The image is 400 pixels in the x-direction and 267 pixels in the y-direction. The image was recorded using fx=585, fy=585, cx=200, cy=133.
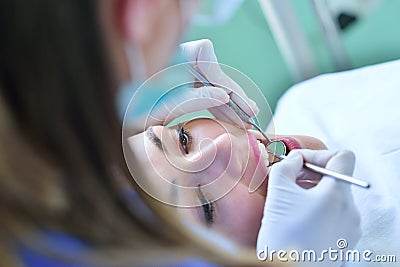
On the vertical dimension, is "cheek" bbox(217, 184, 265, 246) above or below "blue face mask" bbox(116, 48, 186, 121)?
below

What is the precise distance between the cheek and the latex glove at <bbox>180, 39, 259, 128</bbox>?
15cm

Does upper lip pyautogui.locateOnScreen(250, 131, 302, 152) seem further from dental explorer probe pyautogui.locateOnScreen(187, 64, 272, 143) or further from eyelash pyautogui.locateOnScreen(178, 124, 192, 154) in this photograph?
eyelash pyautogui.locateOnScreen(178, 124, 192, 154)

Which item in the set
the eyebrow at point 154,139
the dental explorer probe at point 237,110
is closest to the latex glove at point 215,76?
the dental explorer probe at point 237,110

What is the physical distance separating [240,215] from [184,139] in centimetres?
18

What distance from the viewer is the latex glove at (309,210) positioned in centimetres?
89

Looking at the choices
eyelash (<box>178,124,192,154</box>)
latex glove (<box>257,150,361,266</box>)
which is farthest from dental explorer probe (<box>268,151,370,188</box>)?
eyelash (<box>178,124,192,154</box>)

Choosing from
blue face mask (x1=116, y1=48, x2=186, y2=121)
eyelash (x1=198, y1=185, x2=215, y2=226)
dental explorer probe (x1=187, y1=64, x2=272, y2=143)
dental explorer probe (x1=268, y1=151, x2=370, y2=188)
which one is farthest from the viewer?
dental explorer probe (x1=187, y1=64, x2=272, y2=143)

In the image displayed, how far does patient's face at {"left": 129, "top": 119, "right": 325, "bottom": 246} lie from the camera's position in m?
0.98

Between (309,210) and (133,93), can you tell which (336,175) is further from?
(133,93)

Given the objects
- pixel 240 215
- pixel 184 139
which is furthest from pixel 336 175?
pixel 184 139

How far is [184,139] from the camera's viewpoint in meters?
1.07

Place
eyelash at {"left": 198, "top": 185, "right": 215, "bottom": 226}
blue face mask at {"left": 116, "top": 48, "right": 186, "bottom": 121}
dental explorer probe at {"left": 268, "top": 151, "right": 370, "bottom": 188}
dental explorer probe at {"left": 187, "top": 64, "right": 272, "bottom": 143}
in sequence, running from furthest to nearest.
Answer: dental explorer probe at {"left": 187, "top": 64, "right": 272, "bottom": 143}
eyelash at {"left": 198, "top": 185, "right": 215, "bottom": 226}
dental explorer probe at {"left": 268, "top": 151, "right": 370, "bottom": 188}
blue face mask at {"left": 116, "top": 48, "right": 186, "bottom": 121}

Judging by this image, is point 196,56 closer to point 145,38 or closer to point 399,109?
point 399,109

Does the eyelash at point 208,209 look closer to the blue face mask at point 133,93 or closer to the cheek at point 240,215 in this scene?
Result: the cheek at point 240,215
